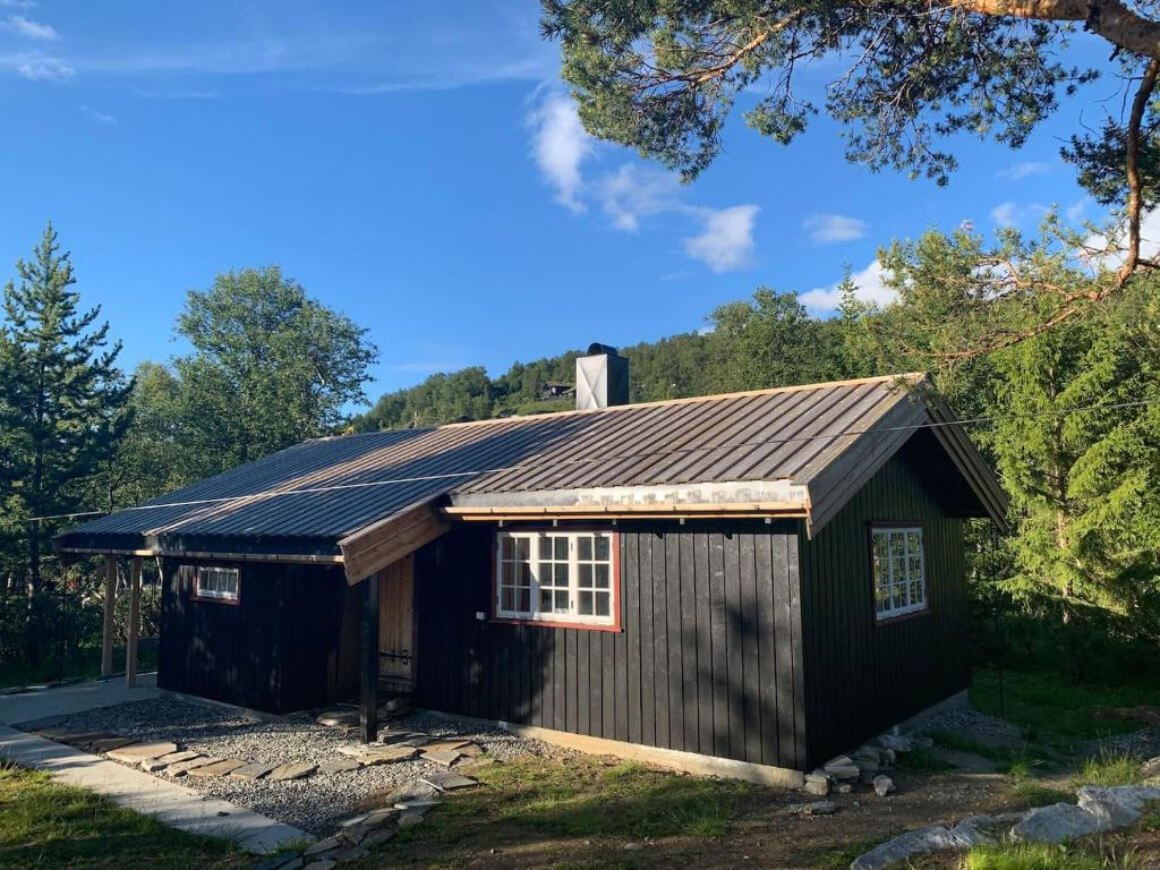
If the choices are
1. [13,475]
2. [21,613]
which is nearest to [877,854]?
[21,613]

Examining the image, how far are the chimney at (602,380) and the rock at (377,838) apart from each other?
25.3 ft

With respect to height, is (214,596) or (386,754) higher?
(214,596)

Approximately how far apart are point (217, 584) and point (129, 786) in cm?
432

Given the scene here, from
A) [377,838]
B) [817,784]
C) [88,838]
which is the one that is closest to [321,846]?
[377,838]

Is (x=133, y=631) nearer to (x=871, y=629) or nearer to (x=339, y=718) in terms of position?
(x=339, y=718)

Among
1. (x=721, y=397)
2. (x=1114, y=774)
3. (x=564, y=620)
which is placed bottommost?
(x=1114, y=774)

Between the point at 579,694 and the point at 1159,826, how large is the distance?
16.5ft

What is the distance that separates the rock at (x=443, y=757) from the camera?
7.84 meters

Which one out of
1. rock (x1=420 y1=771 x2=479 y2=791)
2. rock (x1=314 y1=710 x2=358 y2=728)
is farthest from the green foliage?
rock (x1=420 y1=771 x2=479 y2=791)

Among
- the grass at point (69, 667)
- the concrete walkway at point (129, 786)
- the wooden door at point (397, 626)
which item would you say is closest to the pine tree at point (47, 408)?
the grass at point (69, 667)

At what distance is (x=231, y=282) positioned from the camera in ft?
126

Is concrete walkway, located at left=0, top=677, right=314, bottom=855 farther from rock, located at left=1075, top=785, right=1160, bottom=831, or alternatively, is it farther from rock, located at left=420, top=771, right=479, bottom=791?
rock, located at left=1075, top=785, right=1160, bottom=831

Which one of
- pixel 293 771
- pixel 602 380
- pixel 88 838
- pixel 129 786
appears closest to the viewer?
pixel 88 838

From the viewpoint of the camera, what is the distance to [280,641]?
10242 millimetres
